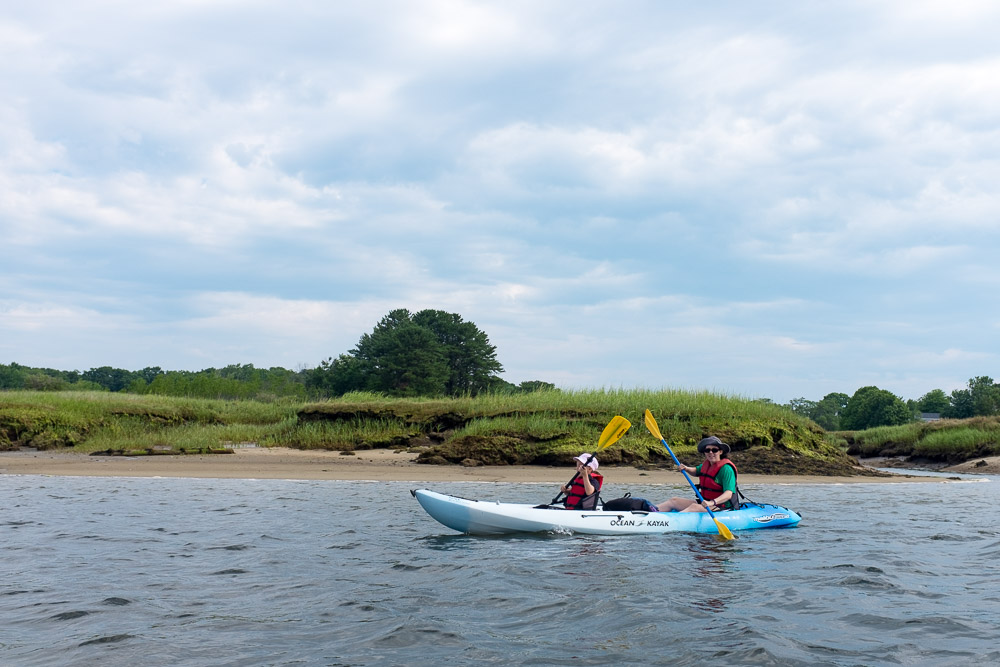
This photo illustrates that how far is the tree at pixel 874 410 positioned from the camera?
66312mm

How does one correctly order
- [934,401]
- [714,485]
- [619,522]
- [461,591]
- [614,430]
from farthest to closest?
[934,401] < [614,430] < [714,485] < [619,522] < [461,591]

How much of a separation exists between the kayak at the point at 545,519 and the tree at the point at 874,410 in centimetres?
6046

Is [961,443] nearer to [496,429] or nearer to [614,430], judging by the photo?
[496,429]

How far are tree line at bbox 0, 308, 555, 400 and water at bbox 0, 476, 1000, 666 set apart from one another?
37.7 m

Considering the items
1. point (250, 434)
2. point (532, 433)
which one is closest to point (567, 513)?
point (532, 433)

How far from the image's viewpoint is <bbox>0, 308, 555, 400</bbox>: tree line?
5203 centimetres

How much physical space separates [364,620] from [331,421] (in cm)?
1938

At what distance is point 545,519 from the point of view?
11047 mm

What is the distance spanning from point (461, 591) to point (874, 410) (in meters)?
70.6

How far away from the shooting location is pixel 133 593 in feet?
24.4

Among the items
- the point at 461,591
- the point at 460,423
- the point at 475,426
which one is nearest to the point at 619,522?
the point at 461,591

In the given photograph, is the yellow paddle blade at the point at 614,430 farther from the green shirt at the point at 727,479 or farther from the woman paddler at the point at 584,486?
the green shirt at the point at 727,479

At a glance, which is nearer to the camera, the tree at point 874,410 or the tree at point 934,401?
the tree at point 874,410

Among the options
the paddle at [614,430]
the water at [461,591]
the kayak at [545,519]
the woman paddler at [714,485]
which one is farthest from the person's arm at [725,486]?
the paddle at [614,430]
